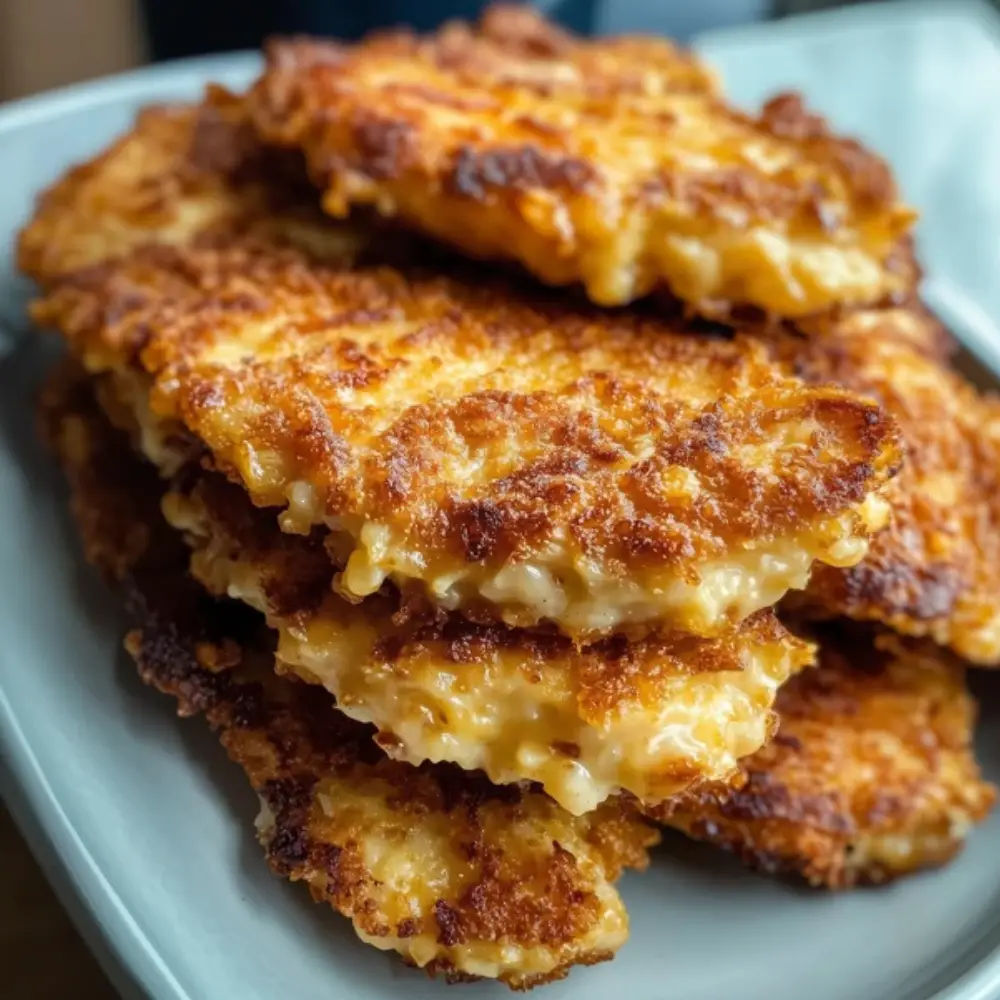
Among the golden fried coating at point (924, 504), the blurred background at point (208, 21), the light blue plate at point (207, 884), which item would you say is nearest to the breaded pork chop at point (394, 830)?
the light blue plate at point (207, 884)

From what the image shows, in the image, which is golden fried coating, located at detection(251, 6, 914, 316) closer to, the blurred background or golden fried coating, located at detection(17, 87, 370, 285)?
golden fried coating, located at detection(17, 87, 370, 285)

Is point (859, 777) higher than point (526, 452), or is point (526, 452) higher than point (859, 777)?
point (526, 452)

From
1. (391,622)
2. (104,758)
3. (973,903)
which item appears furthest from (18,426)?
(973,903)

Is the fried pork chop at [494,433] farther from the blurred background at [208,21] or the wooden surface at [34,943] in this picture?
the blurred background at [208,21]

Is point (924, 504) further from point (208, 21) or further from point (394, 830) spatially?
point (208, 21)

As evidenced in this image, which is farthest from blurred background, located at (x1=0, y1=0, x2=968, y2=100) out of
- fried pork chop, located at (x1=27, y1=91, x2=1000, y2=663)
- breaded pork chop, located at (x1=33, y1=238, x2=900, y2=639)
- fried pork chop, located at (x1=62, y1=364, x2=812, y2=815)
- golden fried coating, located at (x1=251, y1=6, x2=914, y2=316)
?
fried pork chop, located at (x1=62, y1=364, x2=812, y2=815)

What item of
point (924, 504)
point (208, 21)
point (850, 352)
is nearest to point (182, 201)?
point (850, 352)

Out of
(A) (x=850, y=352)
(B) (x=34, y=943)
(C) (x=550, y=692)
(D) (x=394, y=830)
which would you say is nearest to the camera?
(C) (x=550, y=692)

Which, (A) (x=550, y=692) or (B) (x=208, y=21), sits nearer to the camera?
(A) (x=550, y=692)
